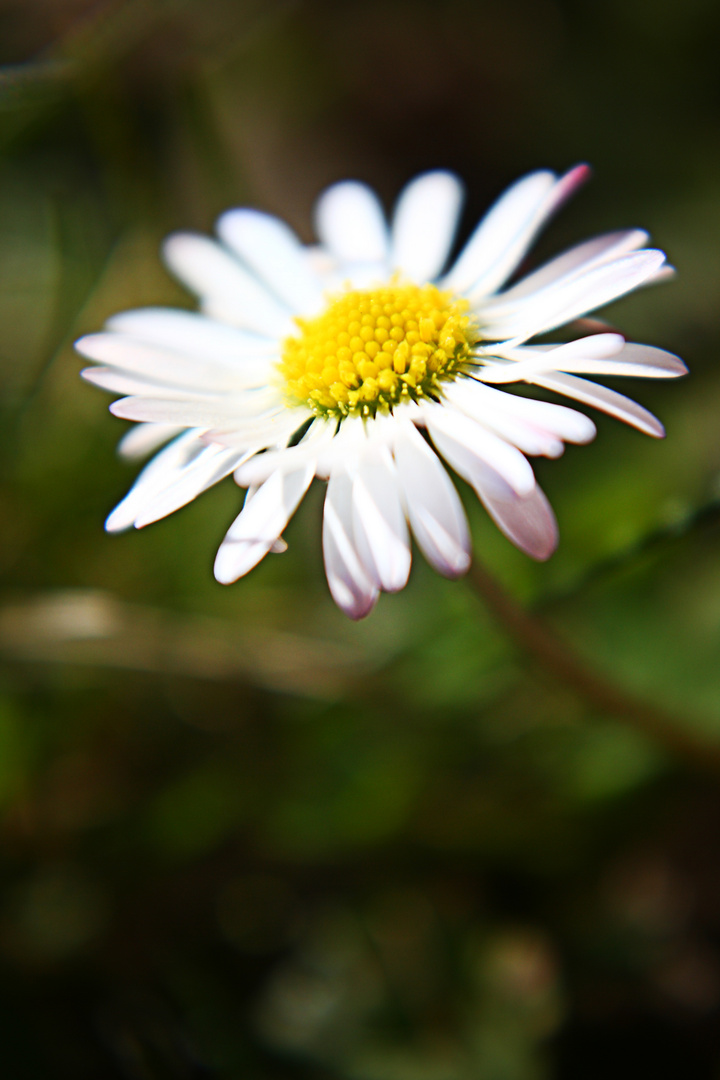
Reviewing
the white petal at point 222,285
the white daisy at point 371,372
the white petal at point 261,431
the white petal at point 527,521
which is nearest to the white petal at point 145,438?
the white daisy at point 371,372

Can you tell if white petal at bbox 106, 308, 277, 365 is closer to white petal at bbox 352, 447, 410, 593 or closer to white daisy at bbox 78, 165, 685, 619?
white daisy at bbox 78, 165, 685, 619

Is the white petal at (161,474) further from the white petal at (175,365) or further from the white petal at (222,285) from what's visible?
the white petal at (222,285)

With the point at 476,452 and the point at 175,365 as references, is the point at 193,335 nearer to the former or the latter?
the point at 175,365

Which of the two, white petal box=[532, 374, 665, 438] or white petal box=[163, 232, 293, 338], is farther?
white petal box=[163, 232, 293, 338]

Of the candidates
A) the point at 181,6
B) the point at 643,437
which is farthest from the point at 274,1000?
the point at 181,6

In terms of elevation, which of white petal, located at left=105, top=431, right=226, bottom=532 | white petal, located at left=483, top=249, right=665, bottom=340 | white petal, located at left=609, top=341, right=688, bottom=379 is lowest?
white petal, located at left=609, top=341, right=688, bottom=379

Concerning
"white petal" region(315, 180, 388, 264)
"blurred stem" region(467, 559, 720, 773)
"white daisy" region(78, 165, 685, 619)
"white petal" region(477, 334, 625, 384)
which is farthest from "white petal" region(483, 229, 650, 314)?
"blurred stem" region(467, 559, 720, 773)
